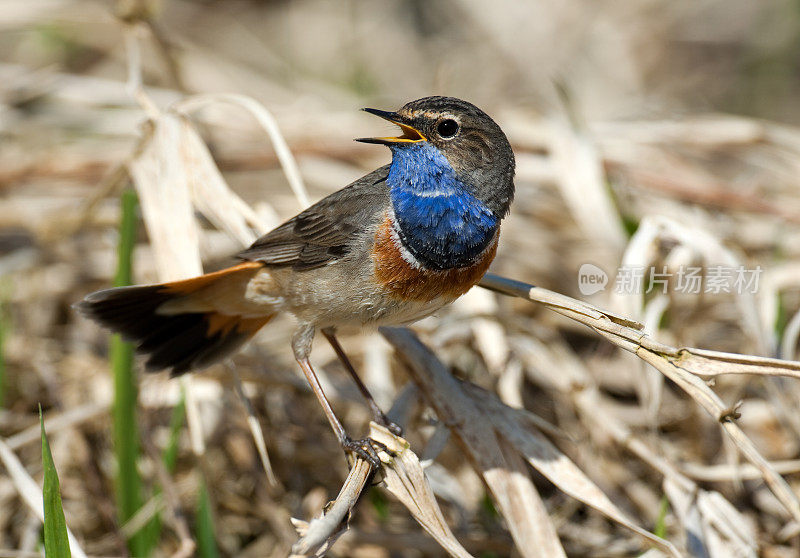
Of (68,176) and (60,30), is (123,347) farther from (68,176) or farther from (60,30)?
(60,30)

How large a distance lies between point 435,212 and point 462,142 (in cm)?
28

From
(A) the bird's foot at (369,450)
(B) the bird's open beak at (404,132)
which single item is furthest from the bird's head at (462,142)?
(A) the bird's foot at (369,450)

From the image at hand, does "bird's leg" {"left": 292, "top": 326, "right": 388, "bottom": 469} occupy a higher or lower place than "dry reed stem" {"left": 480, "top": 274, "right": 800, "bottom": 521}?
lower

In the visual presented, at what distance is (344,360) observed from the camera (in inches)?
142

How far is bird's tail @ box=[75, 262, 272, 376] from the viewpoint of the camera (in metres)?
3.25

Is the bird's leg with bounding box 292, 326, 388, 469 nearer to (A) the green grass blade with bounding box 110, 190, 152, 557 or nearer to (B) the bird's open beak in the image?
(A) the green grass blade with bounding box 110, 190, 152, 557

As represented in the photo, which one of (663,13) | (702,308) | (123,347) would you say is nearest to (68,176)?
(123,347)

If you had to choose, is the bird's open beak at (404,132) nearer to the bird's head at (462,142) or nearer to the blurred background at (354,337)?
the bird's head at (462,142)

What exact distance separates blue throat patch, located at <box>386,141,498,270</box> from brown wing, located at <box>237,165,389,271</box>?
0.44ft

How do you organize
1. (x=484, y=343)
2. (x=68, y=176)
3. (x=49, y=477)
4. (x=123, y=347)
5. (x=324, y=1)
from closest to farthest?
(x=49, y=477)
(x=123, y=347)
(x=484, y=343)
(x=68, y=176)
(x=324, y=1)

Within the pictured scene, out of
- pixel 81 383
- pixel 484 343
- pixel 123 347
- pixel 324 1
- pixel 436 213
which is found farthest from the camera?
pixel 324 1

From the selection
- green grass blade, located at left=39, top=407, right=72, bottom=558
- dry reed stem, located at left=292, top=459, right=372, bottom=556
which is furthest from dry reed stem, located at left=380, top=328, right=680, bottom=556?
green grass blade, located at left=39, top=407, right=72, bottom=558

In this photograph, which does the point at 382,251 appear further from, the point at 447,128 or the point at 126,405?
the point at 126,405

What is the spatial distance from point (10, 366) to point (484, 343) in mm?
2517
